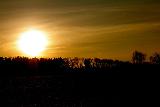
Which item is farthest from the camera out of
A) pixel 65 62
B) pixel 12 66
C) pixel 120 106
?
pixel 65 62

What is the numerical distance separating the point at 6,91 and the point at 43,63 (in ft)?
201

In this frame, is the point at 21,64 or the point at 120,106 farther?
the point at 21,64

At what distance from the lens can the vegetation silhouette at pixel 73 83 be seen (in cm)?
3344

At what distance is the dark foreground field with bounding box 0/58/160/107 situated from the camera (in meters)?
32.3

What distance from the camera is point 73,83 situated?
52.7m

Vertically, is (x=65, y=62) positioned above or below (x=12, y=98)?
above

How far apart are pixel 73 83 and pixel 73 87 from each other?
519 centimetres

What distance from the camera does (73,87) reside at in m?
47.5

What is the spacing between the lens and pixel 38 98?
34.7 metres

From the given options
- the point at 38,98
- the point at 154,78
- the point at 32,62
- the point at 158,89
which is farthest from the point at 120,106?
the point at 32,62

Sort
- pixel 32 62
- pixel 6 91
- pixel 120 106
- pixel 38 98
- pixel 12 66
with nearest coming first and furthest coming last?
pixel 120 106, pixel 38 98, pixel 6 91, pixel 12 66, pixel 32 62

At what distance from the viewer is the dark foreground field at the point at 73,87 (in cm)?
3231

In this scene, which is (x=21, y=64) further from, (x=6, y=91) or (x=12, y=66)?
(x=6, y=91)

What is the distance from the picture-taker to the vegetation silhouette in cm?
3344
